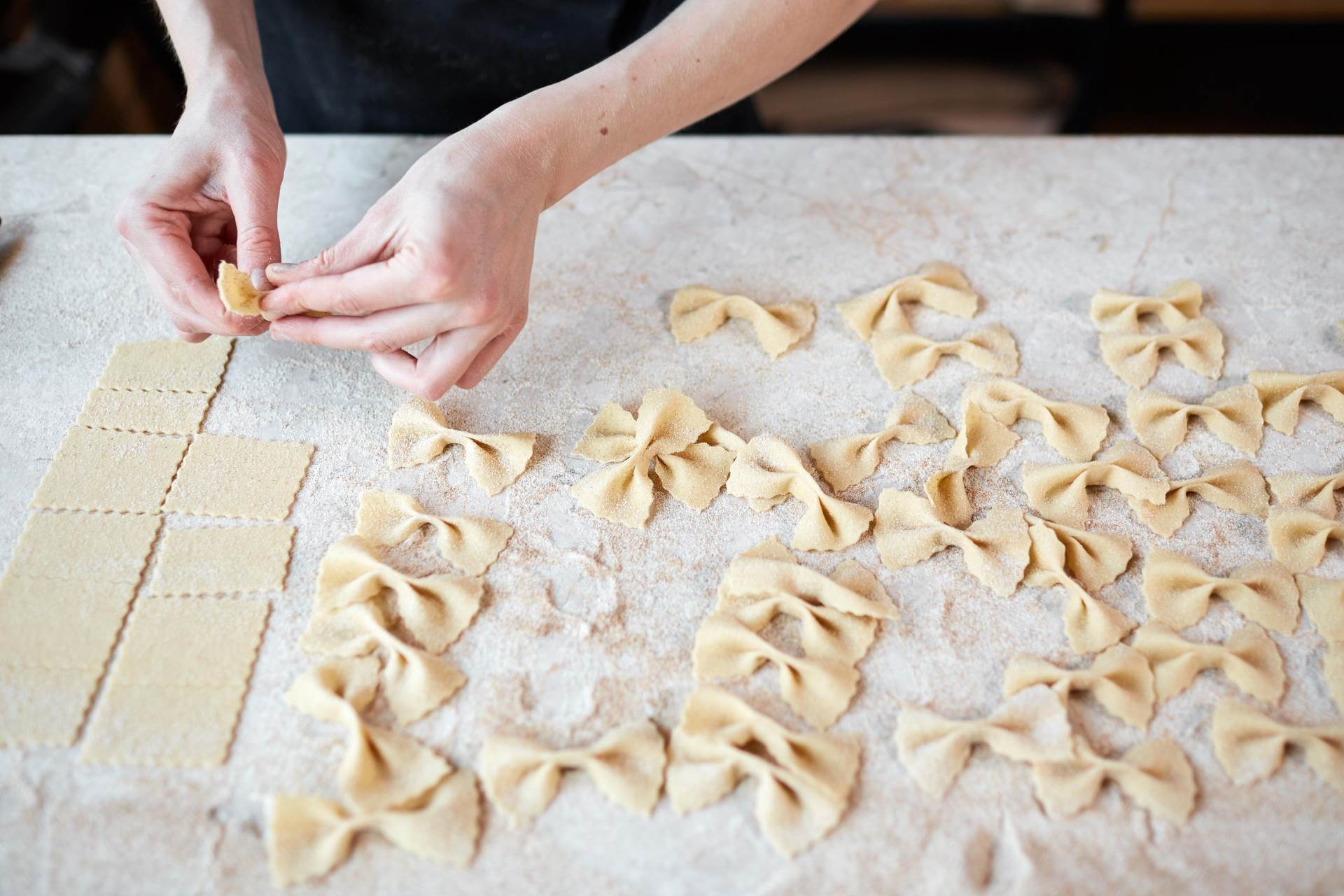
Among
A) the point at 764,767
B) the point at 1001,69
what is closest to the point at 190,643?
the point at 764,767

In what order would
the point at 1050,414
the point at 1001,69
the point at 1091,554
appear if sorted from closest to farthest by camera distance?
the point at 1091,554 → the point at 1050,414 → the point at 1001,69

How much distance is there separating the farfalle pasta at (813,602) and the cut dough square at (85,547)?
0.60 metres

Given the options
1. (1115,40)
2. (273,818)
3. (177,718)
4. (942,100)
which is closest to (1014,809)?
(273,818)

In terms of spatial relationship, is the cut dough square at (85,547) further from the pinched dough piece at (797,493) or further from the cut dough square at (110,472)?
the pinched dough piece at (797,493)

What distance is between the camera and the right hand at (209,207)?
3.45 ft

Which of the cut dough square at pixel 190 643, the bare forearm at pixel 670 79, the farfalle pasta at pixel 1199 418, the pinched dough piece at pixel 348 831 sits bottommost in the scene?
the pinched dough piece at pixel 348 831

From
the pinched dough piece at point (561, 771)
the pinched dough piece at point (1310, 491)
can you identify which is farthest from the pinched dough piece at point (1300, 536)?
the pinched dough piece at point (561, 771)

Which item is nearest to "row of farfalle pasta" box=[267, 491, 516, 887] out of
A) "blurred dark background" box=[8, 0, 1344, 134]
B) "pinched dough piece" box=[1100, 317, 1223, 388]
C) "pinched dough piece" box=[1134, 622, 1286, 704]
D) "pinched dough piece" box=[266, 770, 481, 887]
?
"pinched dough piece" box=[266, 770, 481, 887]

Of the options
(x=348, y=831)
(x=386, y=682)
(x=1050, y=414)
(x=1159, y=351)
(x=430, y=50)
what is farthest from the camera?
(x=430, y=50)

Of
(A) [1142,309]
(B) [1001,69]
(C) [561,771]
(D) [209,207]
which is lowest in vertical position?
(B) [1001,69]

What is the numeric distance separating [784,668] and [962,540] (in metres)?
0.24

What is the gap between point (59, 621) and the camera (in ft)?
3.17

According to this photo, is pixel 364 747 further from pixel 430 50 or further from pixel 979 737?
pixel 430 50

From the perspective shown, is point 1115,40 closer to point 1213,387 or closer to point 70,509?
point 1213,387
